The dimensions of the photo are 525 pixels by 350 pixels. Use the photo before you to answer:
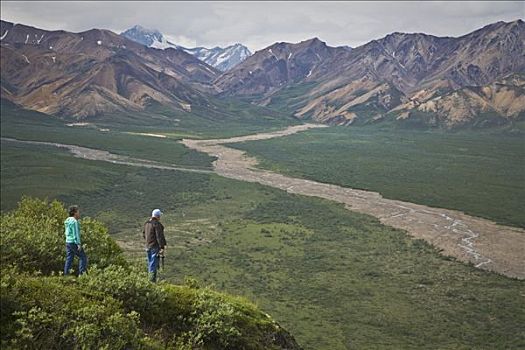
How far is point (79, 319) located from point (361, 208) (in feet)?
225

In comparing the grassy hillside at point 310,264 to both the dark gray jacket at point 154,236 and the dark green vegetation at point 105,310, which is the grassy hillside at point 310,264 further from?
the dark gray jacket at point 154,236

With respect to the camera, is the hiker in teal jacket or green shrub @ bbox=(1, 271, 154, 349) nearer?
green shrub @ bbox=(1, 271, 154, 349)

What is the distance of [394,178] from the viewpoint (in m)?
103

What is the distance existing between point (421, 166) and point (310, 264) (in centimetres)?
7292

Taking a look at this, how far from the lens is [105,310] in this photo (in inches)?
483

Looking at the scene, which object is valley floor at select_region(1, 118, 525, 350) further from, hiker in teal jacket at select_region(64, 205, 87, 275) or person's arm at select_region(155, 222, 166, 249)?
hiker in teal jacket at select_region(64, 205, 87, 275)

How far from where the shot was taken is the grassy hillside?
3622cm

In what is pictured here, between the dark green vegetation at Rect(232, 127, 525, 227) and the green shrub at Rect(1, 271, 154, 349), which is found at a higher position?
the green shrub at Rect(1, 271, 154, 349)

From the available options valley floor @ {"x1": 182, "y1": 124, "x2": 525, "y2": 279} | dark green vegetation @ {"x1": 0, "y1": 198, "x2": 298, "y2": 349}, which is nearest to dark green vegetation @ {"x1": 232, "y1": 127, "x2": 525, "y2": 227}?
valley floor @ {"x1": 182, "y1": 124, "x2": 525, "y2": 279}

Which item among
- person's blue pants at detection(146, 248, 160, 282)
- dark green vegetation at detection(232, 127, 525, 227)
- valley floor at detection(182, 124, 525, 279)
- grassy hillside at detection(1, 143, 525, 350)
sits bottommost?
grassy hillside at detection(1, 143, 525, 350)

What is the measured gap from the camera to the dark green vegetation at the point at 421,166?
83.3 m

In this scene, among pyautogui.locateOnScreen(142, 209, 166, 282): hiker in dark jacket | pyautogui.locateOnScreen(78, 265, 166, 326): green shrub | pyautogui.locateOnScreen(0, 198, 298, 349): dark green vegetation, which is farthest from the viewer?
pyautogui.locateOnScreen(142, 209, 166, 282): hiker in dark jacket

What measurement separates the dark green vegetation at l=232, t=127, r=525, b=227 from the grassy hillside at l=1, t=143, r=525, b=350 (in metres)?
17.8

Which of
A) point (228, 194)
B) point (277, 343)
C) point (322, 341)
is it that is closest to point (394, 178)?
point (228, 194)
